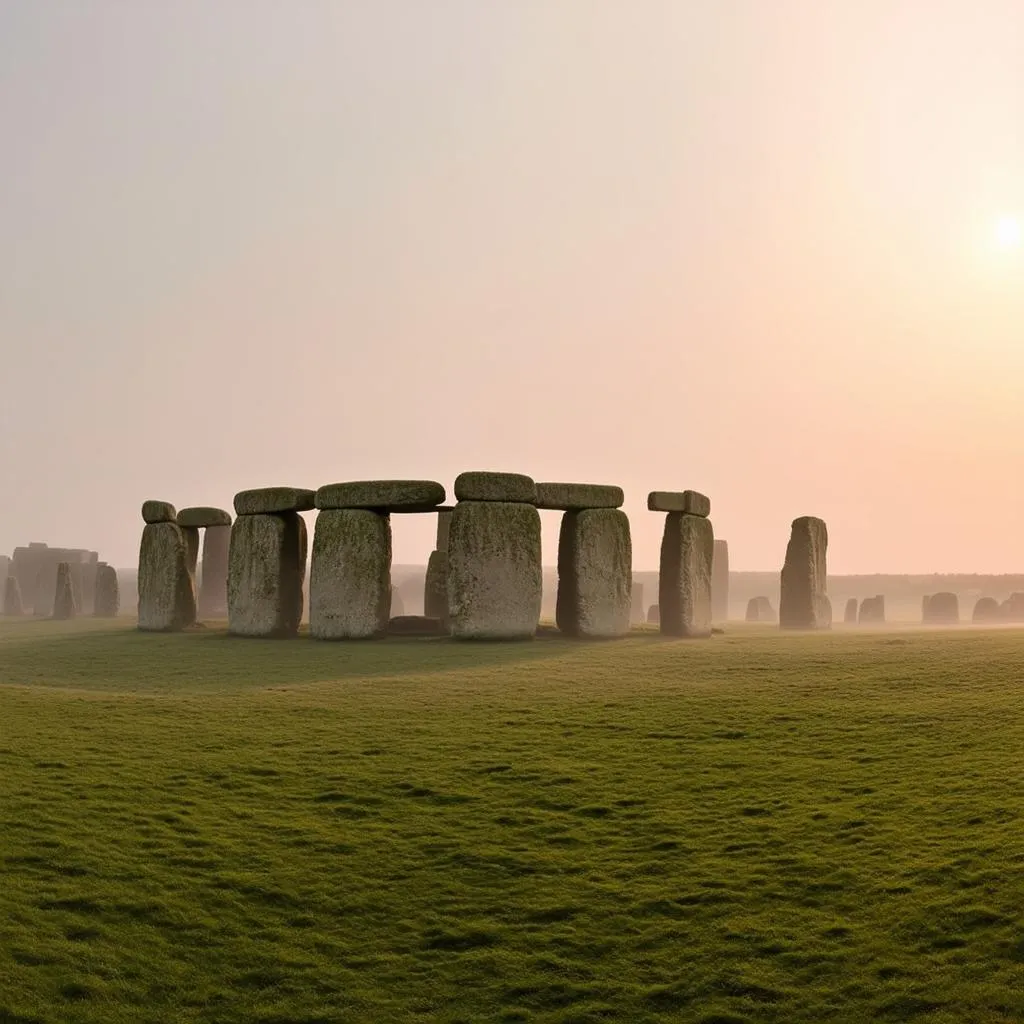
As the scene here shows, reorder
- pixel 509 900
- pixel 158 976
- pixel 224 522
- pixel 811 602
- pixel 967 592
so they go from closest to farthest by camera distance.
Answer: pixel 158 976 < pixel 509 900 < pixel 224 522 < pixel 811 602 < pixel 967 592

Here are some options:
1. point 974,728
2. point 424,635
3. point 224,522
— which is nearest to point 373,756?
point 974,728

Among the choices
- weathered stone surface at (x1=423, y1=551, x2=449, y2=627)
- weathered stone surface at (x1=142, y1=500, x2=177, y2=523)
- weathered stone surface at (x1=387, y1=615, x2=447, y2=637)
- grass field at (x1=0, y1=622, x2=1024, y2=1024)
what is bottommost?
grass field at (x1=0, y1=622, x2=1024, y2=1024)

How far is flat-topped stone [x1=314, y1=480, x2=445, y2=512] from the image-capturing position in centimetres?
2005

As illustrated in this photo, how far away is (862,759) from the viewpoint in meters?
9.38

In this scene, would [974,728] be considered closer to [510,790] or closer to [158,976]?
[510,790]

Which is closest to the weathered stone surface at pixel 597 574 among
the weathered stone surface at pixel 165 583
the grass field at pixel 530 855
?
the grass field at pixel 530 855

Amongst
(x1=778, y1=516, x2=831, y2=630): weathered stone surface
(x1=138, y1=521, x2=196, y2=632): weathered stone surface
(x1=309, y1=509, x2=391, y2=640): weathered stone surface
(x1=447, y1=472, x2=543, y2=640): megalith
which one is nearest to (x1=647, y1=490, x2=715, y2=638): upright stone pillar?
(x1=447, y1=472, x2=543, y2=640): megalith

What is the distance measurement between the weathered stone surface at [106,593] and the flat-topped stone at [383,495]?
20.9m

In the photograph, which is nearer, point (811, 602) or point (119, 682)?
point (119, 682)

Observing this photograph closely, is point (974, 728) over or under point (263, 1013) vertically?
over

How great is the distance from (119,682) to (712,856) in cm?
1046

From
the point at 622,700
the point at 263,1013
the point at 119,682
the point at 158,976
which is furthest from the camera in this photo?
the point at 119,682

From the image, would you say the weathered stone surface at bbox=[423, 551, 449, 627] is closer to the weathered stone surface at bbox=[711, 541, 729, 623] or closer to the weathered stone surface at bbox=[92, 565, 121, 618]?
the weathered stone surface at bbox=[92, 565, 121, 618]

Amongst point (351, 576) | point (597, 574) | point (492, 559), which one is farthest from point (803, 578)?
point (351, 576)
